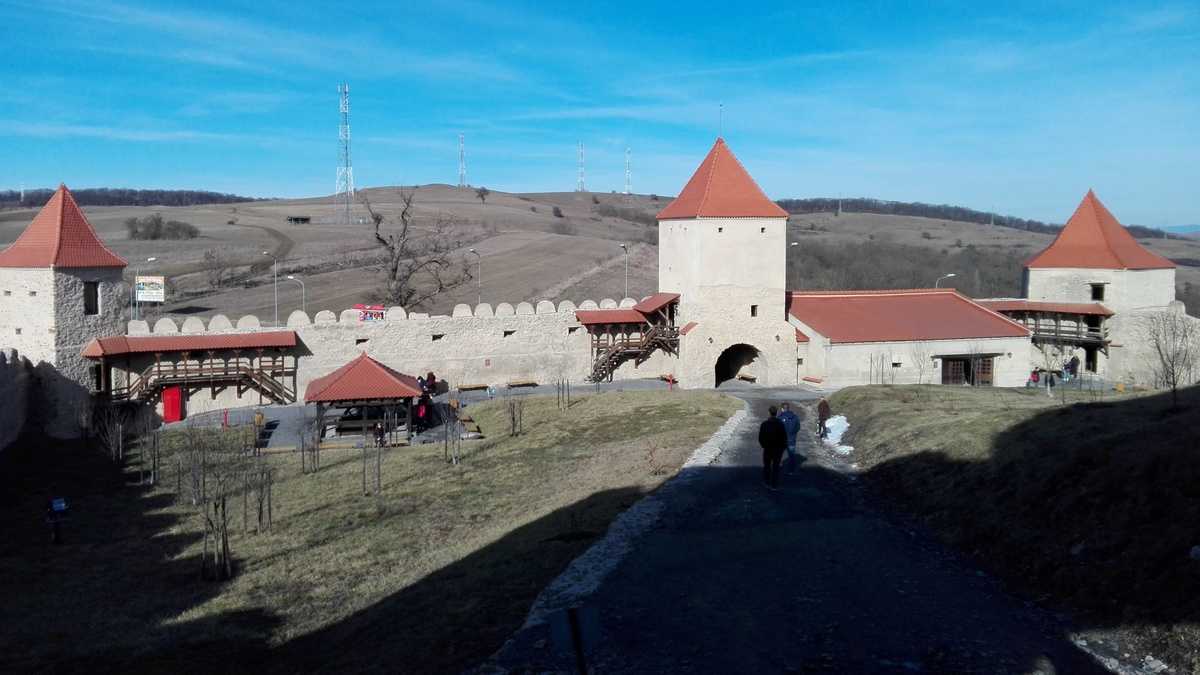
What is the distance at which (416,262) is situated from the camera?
4716cm

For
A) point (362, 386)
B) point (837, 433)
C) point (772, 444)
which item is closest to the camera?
point (772, 444)

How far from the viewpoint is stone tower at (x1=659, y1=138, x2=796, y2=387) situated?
28438mm

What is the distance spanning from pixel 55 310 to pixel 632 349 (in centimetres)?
1554

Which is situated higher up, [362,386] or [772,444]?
[362,386]

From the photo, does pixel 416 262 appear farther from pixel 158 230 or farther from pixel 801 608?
pixel 801 608

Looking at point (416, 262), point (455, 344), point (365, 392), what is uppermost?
point (416, 262)

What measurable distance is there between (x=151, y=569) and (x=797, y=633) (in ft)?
33.7

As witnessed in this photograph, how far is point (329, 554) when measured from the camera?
48.1 feet

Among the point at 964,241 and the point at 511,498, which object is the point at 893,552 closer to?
the point at 511,498

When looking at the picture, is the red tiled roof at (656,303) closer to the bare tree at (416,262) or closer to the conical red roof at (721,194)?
the conical red roof at (721,194)

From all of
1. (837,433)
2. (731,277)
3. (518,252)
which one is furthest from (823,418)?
(518,252)

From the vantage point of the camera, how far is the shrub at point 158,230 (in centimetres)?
7556

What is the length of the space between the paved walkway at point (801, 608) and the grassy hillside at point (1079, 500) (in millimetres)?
574

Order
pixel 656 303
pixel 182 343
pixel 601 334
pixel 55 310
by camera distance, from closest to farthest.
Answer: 1. pixel 55 310
2. pixel 182 343
3. pixel 656 303
4. pixel 601 334
